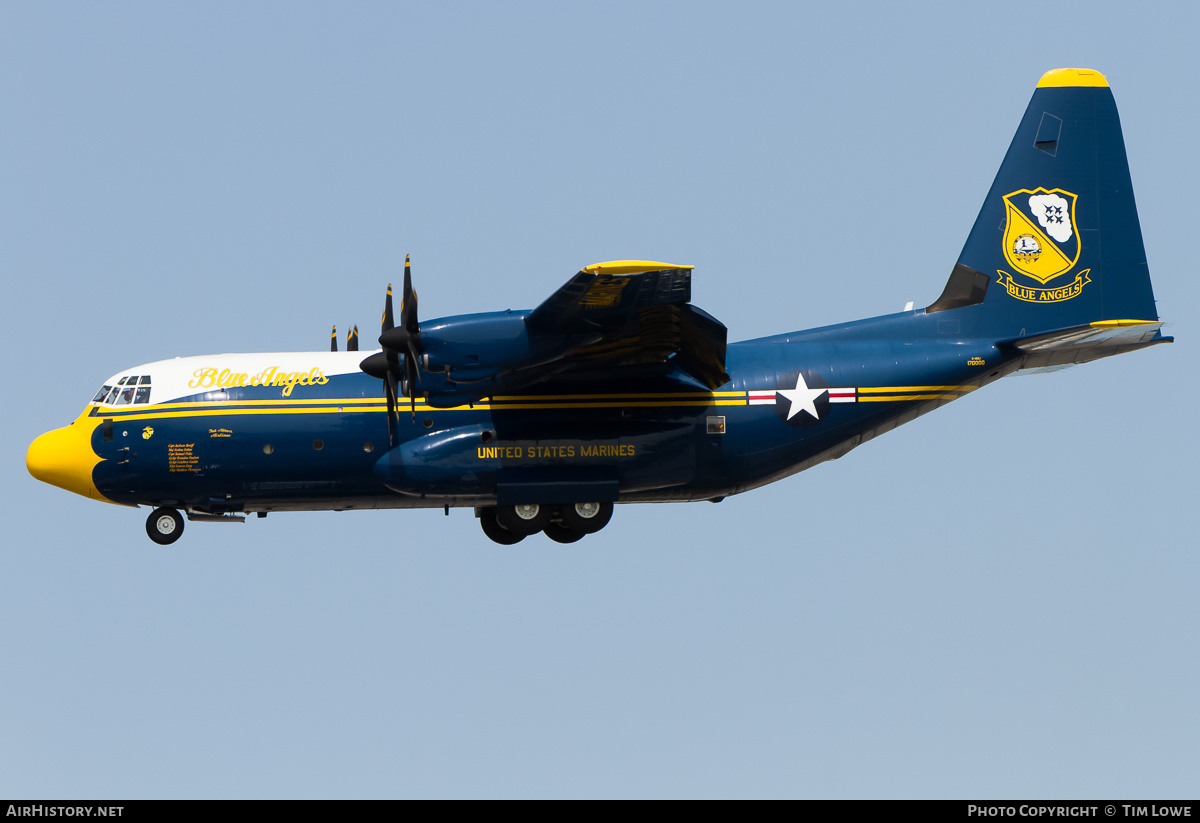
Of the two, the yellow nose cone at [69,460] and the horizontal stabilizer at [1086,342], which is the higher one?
the horizontal stabilizer at [1086,342]

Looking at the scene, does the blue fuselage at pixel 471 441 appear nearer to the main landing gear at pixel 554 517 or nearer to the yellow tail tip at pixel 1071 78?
the main landing gear at pixel 554 517

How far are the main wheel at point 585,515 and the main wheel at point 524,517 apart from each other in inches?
12.3

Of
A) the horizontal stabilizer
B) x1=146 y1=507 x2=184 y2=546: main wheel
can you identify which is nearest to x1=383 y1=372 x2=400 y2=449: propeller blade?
x1=146 y1=507 x2=184 y2=546: main wheel

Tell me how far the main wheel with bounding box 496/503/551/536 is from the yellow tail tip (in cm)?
1243

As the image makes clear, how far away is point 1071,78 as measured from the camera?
29.5 meters

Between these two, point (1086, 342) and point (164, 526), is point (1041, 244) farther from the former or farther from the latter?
point (164, 526)

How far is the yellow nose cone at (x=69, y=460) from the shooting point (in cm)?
2691

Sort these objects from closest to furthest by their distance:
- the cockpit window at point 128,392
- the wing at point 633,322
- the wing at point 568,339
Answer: the wing at point 633,322 < the wing at point 568,339 < the cockpit window at point 128,392

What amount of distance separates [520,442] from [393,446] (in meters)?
2.14

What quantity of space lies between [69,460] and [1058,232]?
1818 cm

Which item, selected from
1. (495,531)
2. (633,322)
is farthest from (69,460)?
(633,322)

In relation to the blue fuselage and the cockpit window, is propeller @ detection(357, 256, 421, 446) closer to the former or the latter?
the blue fuselage

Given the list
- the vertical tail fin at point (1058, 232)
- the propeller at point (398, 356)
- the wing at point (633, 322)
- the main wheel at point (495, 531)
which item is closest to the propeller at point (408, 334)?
the propeller at point (398, 356)

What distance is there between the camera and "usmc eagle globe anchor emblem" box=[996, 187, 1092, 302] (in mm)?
28766
